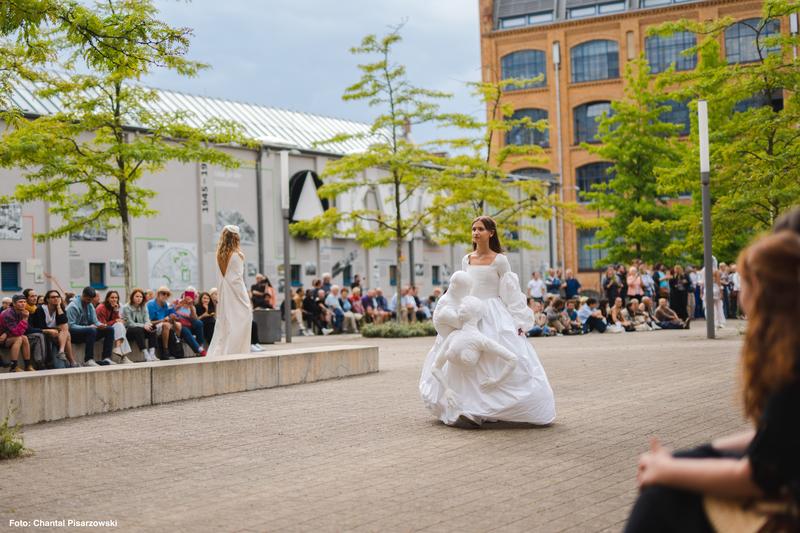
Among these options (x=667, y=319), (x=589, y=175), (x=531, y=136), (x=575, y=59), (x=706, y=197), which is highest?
(x=575, y=59)

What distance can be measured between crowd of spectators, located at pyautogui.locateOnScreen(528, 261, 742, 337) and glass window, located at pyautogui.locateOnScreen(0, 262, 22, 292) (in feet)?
47.9

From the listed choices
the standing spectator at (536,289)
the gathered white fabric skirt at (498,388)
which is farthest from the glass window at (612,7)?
the gathered white fabric skirt at (498,388)

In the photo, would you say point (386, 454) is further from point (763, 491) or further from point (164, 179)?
point (164, 179)

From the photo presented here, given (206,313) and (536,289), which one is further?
(536,289)

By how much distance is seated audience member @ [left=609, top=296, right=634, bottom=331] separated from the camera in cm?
2727

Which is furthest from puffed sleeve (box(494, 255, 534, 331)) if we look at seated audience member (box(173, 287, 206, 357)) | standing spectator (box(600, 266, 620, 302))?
standing spectator (box(600, 266, 620, 302))

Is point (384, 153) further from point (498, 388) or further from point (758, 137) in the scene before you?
point (498, 388)

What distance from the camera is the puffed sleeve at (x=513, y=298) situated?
30.7 feet

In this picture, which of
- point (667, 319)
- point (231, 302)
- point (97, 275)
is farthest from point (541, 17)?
point (231, 302)

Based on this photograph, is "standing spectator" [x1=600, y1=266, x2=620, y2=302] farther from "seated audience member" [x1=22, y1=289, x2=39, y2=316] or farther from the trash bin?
"seated audience member" [x1=22, y1=289, x2=39, y2=316]

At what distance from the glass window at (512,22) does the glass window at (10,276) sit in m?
46.1

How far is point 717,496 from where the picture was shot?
2773 millimetres

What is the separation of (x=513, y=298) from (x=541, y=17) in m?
60.0

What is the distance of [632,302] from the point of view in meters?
28.4
